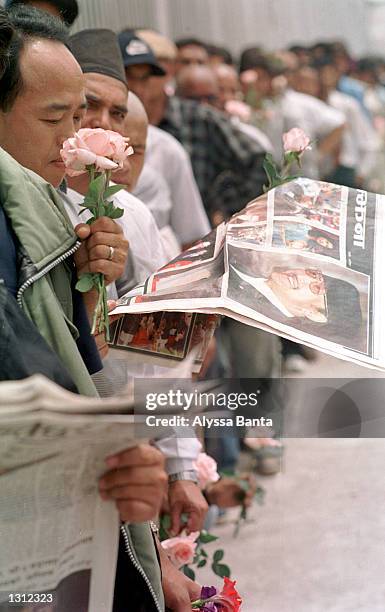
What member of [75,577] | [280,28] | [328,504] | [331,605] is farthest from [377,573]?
[280,28]

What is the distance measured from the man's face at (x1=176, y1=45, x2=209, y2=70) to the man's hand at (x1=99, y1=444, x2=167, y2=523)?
513cm

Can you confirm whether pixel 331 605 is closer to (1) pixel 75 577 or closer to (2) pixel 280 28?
(1) pixel 75 577

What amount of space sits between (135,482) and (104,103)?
4.43ft

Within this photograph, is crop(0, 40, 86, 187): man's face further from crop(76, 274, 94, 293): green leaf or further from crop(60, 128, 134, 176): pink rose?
crop(76, 274, 94, 293): green leaf

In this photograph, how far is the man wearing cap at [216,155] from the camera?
517 cm

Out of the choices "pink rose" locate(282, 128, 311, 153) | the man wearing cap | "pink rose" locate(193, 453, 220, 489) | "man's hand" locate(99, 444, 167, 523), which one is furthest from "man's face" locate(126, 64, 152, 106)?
"man's hand" locate(99, 444, 167, 523)

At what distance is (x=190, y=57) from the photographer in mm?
6562

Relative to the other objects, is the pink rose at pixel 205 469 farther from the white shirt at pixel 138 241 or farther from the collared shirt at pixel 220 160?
the collared shirt at pixel 220 160

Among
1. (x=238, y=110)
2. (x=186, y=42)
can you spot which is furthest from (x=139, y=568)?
(x=186, y=42)

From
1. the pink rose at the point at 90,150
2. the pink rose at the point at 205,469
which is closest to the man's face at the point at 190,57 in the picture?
the pink rose at the point at 205,469

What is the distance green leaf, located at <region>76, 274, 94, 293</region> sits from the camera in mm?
1730

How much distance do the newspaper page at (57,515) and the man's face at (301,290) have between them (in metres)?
0.43

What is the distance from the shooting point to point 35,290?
161 centimetres

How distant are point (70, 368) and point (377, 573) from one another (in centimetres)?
77
